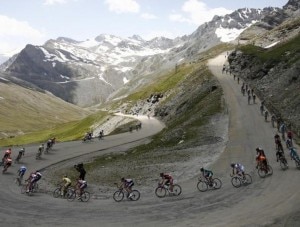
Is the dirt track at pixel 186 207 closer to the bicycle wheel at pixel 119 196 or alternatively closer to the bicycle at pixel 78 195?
the bicycle wheel at pixel 119 196

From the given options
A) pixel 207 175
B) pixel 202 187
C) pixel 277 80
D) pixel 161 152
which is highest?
pixel 277 80

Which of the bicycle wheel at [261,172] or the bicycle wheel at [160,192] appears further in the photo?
the bicycle wheel at [261,172]

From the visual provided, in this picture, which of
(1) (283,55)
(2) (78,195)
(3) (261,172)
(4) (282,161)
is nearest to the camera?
(2) (78,195)

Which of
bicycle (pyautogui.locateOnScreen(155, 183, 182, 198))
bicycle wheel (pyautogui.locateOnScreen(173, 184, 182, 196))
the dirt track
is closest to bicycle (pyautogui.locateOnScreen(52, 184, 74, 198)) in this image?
the dirt track

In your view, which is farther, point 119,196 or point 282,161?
point 282,161

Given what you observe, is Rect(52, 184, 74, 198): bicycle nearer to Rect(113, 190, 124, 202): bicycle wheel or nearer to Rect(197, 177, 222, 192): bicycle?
Rect(113, 190, 124, 202): bicycle wheel

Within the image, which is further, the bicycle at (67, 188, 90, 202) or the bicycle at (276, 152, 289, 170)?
the bicycle at (276, 152, 289, 170)

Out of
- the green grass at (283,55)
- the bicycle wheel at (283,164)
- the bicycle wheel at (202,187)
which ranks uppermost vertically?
the green grass at (283,55)

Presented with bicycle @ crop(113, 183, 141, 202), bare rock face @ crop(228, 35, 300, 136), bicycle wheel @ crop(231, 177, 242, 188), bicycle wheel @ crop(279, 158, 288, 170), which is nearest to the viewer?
bicycle @ crop(113, 183, 141, 202)

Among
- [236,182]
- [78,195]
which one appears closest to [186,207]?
[236,182]

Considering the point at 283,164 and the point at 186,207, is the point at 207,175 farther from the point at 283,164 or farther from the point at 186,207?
the point at 283,164

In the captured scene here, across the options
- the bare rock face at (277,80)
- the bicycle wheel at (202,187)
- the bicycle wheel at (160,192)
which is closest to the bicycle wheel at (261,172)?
the bicycle wheel at (202,187)

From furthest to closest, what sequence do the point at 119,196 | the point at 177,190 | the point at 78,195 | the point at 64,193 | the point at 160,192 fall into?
the point at 64,193
the point at 78,195
the point at 160,192
the point at 177,190
the point at 119,196

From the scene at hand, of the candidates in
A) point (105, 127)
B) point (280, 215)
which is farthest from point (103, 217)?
point (105, 127)
